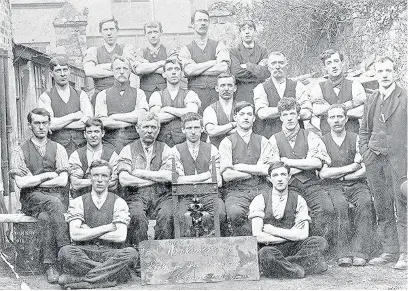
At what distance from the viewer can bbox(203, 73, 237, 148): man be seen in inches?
285

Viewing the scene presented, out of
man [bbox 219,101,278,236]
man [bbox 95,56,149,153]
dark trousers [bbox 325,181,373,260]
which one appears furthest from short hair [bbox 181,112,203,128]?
dark trousers [bbox 325,181,373,260]

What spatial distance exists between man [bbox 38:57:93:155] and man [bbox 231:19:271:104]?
1723mm

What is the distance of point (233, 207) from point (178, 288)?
3.46 feet

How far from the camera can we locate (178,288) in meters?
5.86

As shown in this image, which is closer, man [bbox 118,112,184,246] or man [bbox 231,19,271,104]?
man [bbox 118,112,184,246]

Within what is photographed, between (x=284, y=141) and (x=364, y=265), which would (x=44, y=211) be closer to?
(x=284, y=141)

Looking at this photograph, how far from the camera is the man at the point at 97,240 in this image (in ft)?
19.8

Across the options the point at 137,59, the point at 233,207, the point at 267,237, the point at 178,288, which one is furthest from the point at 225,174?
the point at 137,59

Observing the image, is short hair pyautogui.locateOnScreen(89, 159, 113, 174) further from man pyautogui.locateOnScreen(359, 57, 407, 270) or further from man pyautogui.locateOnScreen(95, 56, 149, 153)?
man pyautogui.locateOnScreen(359, 57, 407, 270)

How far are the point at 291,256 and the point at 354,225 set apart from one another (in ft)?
2.95

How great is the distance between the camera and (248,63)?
25.5 ft

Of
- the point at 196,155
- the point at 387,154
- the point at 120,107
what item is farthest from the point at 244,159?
the point at 120,107

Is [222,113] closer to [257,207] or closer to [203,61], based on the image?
[203,61]

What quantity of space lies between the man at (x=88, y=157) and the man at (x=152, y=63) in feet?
3.57
